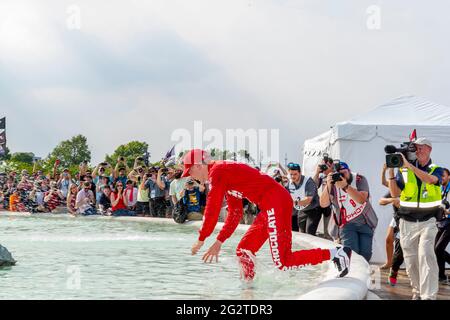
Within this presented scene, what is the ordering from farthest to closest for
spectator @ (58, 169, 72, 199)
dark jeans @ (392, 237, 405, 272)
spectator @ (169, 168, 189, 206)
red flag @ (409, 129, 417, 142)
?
→ spectator @ (58, 169, 72, 199)
spectator @ (169, 168, 189, 206)
red flag @ (409, 129, 417, 142)
dark jeans @ (392, 237, 405, 272)

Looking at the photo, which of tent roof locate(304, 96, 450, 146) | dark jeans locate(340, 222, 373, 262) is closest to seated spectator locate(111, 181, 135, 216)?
tent roof locate(304, 96, 450, 146)

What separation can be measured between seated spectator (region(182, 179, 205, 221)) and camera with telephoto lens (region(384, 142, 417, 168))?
10265 mm

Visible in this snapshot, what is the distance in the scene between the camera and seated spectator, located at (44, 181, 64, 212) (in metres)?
22.0

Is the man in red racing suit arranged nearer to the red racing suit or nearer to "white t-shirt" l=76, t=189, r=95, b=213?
the red racing suit

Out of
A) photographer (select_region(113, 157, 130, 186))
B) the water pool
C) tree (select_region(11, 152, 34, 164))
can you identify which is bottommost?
the water pool

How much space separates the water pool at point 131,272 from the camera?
6551 millimetres

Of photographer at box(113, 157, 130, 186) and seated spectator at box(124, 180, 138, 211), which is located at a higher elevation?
photographer at box(113, 157, 130, 186)

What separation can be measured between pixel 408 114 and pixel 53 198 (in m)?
14.5

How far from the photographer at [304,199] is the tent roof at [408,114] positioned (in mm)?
1424

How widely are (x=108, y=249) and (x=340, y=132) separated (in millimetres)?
4481

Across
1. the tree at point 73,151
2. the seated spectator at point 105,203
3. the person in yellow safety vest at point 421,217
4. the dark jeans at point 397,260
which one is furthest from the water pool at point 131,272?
the tree at point 73,151

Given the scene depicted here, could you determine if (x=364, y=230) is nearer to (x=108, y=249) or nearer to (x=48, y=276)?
(x=48, y=276)

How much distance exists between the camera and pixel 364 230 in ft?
26.8

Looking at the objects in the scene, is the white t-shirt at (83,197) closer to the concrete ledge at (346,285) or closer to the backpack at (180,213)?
the backpack at (180,213)
